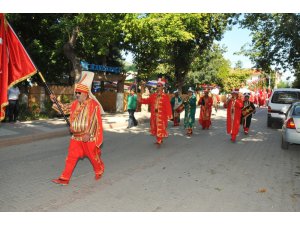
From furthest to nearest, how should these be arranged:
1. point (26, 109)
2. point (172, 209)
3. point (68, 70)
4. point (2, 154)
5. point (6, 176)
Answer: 1. point (68, 70)
2. point (26, 109)
3. point (2, 154)
4. point (6, 176)
5. point (172, 209)

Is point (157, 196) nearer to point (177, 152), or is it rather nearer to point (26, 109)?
point (177, 152)

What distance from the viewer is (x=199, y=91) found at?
2028 inches

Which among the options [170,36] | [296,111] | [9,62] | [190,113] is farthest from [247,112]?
[9,62]

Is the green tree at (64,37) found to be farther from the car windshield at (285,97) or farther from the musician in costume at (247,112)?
the car windshield at (285,97)

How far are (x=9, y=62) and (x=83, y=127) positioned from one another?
153 cm

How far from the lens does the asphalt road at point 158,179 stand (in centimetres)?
503

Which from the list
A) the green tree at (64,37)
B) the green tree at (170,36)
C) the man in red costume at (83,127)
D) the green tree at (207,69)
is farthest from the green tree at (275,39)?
the green tree at (207,69)

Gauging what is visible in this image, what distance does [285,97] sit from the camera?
16453 mm

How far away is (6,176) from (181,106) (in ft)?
32.8

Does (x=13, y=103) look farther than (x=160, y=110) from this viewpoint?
Yes

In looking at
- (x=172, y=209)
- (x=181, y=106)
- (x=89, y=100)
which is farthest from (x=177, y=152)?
(x=181, y=106)

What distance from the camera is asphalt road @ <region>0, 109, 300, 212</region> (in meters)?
5.03

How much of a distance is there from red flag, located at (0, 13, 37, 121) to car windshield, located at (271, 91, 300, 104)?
1329 cm

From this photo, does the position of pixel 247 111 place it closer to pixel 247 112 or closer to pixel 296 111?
pixel 247 112
